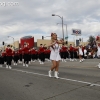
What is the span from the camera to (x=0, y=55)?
25.1 meters

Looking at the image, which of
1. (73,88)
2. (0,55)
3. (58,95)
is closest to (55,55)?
(73,88)

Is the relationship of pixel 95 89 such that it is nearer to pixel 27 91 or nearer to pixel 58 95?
pixel 58 95

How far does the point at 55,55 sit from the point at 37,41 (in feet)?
272

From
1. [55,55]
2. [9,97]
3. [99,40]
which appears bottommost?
[9,97]

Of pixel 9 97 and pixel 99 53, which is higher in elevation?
pixel 99 53

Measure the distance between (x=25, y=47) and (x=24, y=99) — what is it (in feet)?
46.1

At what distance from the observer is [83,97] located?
6.24m

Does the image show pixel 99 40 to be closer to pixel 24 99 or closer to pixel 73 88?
pixel 73 88

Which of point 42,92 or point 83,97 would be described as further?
point 42,92

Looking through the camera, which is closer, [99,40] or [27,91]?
[27,91]

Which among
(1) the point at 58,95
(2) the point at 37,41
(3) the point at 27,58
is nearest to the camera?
(1) the point at 58,95

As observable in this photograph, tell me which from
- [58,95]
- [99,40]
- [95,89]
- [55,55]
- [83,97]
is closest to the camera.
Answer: [83,97]

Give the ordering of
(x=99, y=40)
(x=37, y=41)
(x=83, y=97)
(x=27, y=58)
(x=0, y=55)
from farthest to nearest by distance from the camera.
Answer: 1. (x=37, y=41)
2. (x=0, y=55)
3. (x=27, y=58)
4. (x=99, y=40)
5. (x=83, y=97)

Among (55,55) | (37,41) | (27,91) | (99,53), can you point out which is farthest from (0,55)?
(37,41)
